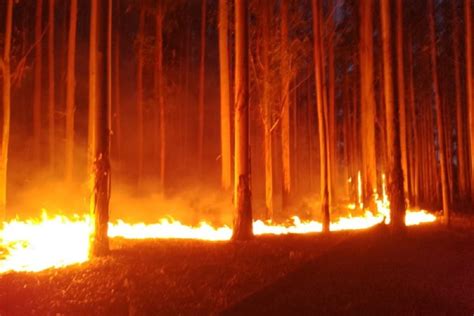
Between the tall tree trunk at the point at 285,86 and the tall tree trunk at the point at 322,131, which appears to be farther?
the tall tree trunk at the point at 285,86

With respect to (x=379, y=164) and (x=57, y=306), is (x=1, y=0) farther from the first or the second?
(x=379, y=164)

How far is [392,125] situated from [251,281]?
8.16 m

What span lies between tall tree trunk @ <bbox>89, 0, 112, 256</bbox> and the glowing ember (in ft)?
1.15

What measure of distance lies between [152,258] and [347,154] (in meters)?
41.4

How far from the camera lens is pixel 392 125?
1508 centimetres

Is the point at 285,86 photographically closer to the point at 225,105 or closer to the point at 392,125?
the point at 225,105

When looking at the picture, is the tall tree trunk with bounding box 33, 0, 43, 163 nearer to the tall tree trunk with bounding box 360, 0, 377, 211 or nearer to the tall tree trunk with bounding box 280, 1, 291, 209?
the tall tree trunk with bounding box 280, 1, 291, 209

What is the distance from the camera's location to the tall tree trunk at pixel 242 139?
13117 mm

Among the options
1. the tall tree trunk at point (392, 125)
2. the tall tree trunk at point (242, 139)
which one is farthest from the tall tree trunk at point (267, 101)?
the tall tree trunk at point (242, 139)

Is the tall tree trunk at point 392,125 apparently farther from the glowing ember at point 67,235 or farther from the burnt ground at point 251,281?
the glowing ember at point 67,235

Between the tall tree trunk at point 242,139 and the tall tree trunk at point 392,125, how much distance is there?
4.41m

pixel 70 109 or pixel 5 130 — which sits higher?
pixel 70 109

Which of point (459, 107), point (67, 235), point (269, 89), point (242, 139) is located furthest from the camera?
point (459, 107)

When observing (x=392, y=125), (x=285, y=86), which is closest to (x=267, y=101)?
(x=285, y=86)
